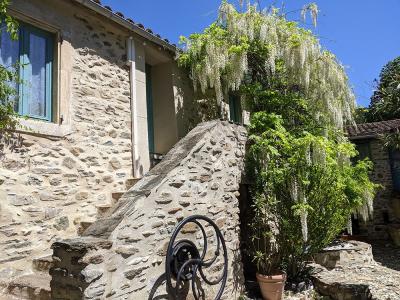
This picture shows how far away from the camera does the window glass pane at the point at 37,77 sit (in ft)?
13.0

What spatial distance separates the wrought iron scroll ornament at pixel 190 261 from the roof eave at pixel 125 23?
9.95 ft

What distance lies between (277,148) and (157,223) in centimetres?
264

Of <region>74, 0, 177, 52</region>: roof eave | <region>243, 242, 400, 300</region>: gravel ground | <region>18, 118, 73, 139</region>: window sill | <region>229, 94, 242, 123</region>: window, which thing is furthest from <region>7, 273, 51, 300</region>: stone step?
<region>229, 94, 242, 123</region>: window

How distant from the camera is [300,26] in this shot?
6250 mm

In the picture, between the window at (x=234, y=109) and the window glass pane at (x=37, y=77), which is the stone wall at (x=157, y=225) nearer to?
the window glass pane at (x=37, y=77)

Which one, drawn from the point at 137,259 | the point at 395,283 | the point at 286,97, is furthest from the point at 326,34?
the point at 137,259

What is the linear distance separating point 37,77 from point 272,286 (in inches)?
156

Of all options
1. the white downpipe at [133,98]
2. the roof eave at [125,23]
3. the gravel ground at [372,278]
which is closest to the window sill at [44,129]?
the white downpipe at [133,98]

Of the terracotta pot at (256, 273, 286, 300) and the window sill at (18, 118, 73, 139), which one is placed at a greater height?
the window sill at (18, 118, 73, 139)

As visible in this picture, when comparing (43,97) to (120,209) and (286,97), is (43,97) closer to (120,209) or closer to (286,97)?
(120,209)

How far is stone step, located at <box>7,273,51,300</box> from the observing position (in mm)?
2977

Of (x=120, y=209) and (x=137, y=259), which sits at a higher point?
(x=120, y=209)

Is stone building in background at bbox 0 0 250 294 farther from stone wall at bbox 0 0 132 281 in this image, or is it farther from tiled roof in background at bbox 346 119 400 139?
tiled roof in background at bbox 346 119 400 139

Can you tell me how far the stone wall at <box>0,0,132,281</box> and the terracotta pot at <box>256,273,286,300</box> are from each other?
235 centimetres
